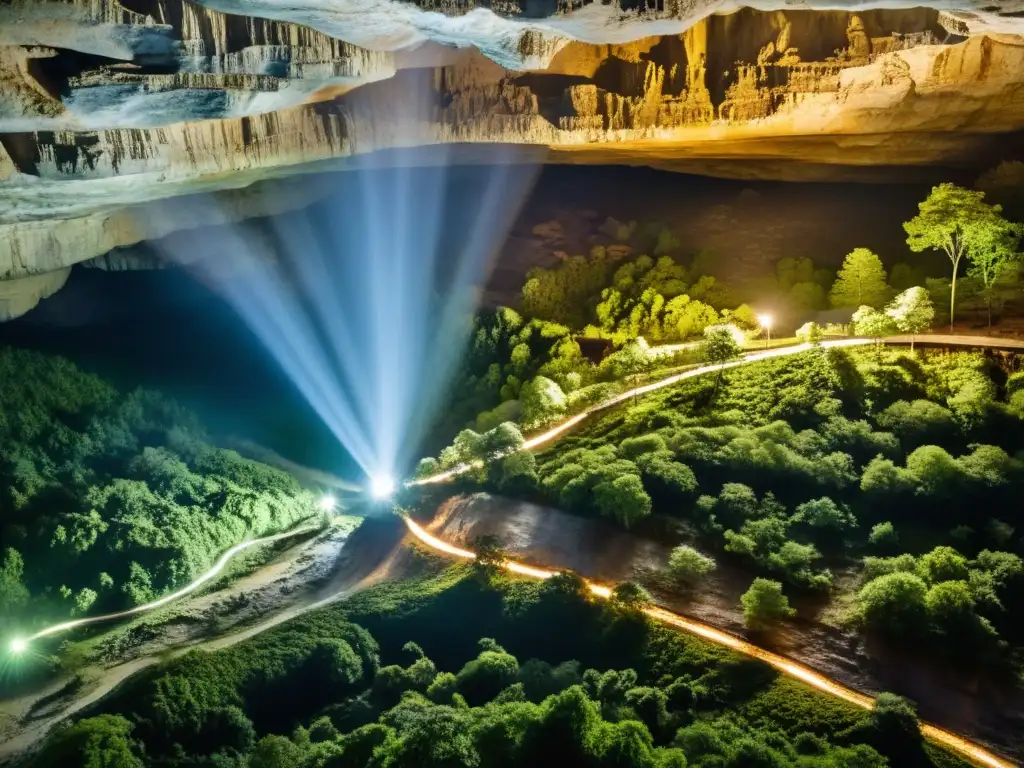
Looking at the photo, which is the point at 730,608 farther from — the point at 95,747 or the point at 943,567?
the point at 95,747

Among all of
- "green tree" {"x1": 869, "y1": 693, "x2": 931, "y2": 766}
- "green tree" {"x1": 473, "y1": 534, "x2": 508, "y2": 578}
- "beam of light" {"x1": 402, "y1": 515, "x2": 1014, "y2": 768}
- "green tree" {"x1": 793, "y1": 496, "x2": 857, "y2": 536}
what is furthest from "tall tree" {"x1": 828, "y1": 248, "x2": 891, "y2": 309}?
"green tree" {"x1": 869, "y1": 693, "x2": 931, "y2": 766}

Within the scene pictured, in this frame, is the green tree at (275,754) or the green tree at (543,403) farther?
the green tree at (543,403)

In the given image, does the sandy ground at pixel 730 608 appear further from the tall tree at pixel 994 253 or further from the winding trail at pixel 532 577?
the tall tree at pixel 994 253

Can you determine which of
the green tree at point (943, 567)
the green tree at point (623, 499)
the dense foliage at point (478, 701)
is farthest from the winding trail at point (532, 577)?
the green tree at point (943, 567)

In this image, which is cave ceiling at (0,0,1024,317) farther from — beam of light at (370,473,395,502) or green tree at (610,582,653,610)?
beam of light at (370,473,395,502)

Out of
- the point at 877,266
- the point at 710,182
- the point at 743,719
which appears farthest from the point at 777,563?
the point at 710,182

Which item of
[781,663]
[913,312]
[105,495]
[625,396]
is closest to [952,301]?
[913,312]
